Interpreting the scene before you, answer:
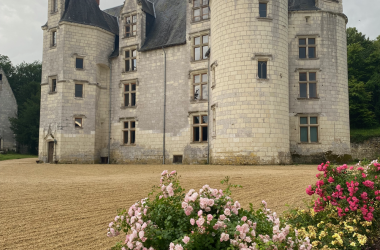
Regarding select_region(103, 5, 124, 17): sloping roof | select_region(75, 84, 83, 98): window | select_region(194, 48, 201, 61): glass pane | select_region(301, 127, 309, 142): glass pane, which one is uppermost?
select_region(103, 5, 124, 17): sloping roof

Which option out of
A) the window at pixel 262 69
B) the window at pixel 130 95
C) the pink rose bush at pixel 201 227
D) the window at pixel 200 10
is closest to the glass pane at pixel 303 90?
the window at pixel 262 69

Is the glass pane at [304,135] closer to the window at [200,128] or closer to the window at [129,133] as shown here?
the window at [200,128]

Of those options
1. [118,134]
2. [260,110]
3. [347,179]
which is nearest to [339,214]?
[347,179]

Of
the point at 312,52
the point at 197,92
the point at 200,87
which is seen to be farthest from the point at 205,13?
the point at 312,52

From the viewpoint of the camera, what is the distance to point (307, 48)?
757 inches

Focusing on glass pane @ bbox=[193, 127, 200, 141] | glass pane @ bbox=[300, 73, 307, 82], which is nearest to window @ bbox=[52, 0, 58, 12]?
glass pane @ bbox=[193, 127, 200, 141]

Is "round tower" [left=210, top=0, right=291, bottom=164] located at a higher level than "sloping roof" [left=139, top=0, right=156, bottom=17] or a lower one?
lower

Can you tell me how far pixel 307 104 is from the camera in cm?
1891

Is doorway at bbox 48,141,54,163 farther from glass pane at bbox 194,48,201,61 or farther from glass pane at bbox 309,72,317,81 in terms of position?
glass pane at bbox 309,72,317,81

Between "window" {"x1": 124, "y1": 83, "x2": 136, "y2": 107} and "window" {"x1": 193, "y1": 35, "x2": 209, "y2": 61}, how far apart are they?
16.8ft

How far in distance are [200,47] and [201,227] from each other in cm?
1896

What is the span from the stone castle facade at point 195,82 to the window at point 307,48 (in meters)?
0.06

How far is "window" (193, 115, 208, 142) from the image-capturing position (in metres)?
20.3

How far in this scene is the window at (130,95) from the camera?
2331 cm
